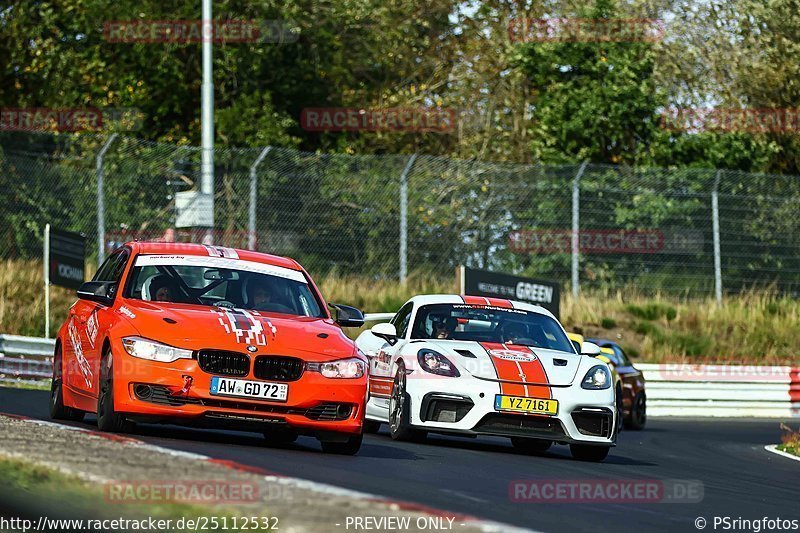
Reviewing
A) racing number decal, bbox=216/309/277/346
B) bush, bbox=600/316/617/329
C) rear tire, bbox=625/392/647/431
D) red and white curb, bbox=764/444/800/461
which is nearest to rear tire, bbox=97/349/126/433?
racing number decal, bbox=216/309/277/346

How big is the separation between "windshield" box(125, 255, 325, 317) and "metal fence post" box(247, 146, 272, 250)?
571 inches

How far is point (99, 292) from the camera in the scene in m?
11.8

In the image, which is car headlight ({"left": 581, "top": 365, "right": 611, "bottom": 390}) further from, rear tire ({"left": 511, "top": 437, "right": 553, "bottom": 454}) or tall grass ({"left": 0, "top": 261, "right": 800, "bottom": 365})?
tall grass ({"left": 0, "top": 261, "right": 800, "bottom": 365})

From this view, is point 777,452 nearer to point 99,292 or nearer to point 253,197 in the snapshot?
point 99,292

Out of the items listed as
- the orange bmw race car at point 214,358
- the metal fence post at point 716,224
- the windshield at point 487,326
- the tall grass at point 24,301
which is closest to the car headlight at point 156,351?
the orange bmw race car at point 214,358

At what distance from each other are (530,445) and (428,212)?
42.4ft

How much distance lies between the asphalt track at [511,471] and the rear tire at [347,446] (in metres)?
0.11

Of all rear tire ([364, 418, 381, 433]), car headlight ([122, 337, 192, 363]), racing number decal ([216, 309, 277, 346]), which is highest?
racing number decal ([216, 309, 277, 346])

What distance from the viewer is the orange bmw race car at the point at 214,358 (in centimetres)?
1057

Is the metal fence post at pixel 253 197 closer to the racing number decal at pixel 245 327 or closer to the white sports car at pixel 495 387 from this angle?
the white sports car at pixel 495 387

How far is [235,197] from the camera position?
27000mm

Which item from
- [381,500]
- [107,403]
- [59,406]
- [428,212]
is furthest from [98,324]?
[428,212]

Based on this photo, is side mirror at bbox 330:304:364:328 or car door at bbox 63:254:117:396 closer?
car door at bbox 63:254:117:396

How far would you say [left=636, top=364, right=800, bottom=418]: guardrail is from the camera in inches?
1061
